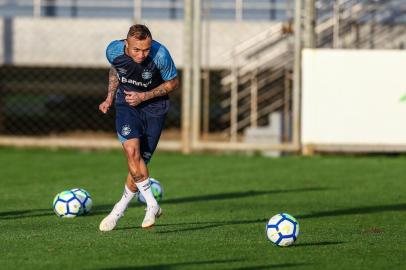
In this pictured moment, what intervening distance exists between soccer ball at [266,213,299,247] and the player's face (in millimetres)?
1961

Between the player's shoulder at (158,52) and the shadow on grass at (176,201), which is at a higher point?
the player's shoulder at (158,52)

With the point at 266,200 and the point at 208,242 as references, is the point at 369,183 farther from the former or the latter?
the point at 208,242

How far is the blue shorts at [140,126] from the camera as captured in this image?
396 inches

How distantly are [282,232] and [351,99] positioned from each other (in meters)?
9.28

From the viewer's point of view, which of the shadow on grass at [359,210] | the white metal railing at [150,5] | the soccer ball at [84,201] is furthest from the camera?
the white metal railing at [150,5]

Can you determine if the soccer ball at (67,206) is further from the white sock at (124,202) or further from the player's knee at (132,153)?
the player's knee at (132,153)

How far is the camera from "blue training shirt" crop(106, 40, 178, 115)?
9.94m

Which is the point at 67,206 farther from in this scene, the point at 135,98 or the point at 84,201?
the point at 135,98

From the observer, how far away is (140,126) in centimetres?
1018

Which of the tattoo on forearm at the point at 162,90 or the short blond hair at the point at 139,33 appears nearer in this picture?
the short blond hair at the point at 139,33

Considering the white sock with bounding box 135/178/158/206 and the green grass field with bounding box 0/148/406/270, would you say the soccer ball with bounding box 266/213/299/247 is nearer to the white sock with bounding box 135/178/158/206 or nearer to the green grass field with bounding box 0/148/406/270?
the green grass field with bounding box 0/148/406/270

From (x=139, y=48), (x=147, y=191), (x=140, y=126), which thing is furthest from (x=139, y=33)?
(x=147, y=191)

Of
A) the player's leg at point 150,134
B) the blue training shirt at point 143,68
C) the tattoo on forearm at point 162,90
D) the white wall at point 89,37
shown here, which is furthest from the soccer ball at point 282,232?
the white wall at point 89,37

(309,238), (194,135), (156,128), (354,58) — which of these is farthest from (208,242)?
(194,135)
